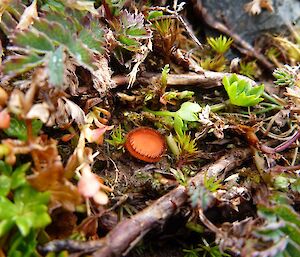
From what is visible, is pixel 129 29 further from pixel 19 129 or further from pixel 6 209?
pixel 6 209

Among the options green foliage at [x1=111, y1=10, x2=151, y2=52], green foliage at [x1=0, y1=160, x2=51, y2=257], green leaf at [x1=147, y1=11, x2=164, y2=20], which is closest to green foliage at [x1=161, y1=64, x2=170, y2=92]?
green foliage at [x1=111, y1=10, x2=151, y2=52]

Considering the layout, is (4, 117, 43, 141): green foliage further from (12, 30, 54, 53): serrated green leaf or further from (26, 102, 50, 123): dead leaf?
(12, 30, 54, 53): serrated green leaf

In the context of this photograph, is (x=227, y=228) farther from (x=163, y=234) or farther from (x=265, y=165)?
(x=265, y=165)

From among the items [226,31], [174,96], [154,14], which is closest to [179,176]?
[174,96]

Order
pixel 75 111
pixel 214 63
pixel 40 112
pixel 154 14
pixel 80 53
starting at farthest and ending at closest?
pixel 214 63
pixel 154 14
pixel 75 111
pixel 80 53
pixel 40 112

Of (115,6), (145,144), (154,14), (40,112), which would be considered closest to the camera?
(40,112)

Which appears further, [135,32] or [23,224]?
[135,32]
